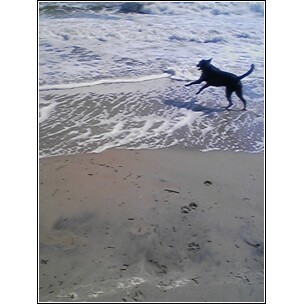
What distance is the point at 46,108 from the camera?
3.71 metres

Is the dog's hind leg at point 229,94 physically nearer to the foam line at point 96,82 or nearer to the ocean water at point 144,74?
the ocean water at point 144,74

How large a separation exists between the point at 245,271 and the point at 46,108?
2.28 metres

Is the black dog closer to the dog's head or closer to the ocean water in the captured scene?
the dog's head

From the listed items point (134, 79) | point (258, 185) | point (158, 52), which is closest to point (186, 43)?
point (158, 52)

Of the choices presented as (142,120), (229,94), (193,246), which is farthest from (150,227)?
(229,94)

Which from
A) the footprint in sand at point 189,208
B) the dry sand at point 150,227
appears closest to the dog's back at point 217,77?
the dry sand at point 150,227

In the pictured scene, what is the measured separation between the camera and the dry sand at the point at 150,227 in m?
2.46

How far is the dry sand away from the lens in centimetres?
246

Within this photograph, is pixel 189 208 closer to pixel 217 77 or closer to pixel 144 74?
pixel 217 77

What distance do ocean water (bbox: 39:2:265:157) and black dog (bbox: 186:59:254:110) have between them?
5.7 inches

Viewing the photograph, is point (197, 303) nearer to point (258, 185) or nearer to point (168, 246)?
point (168, 246)

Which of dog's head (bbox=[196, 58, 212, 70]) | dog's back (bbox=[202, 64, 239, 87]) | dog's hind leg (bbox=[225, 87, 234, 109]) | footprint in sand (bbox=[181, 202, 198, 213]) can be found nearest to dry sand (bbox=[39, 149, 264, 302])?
footprint in sand (bbox=[181, 202, 198, 213])

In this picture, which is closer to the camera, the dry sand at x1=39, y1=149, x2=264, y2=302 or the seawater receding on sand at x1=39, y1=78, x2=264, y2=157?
the dry sand at x1=39, y1=149, x2=264, y2=302

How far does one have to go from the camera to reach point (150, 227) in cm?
277
